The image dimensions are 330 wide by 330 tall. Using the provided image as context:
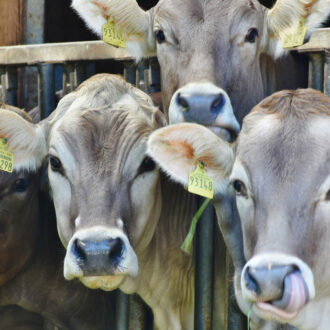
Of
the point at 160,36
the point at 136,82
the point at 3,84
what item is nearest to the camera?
the point at 160,36

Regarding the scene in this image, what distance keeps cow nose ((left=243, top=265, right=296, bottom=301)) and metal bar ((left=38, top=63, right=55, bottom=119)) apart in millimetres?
3043

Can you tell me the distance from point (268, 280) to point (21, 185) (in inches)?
90.1

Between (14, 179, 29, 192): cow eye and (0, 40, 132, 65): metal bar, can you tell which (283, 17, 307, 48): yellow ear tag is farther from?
(14, 179, 29, 192): cow eye

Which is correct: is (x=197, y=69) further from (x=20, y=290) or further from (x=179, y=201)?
(x=20, y=290)

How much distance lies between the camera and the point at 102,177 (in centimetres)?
480

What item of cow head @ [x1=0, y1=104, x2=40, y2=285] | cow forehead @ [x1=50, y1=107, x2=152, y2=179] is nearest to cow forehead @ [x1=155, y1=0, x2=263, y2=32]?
cow forehead @ [x1=50, y1=107, x2=152, y2=179]

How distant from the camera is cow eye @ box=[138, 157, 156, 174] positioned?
5.00 meters

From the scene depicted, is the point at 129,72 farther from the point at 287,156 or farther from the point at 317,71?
the point at 287,156

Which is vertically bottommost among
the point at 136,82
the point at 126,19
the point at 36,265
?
the point at 36,265

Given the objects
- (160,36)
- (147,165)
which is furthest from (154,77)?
(147,165)

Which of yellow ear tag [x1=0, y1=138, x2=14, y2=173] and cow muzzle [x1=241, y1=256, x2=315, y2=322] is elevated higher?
yellow ear tag [x1=0, y1=138, x2=14, y2=173]

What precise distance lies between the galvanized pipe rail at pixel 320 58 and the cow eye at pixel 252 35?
304 millimetres

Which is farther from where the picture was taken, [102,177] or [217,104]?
[217,104]

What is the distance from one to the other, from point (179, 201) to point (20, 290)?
1229mm
